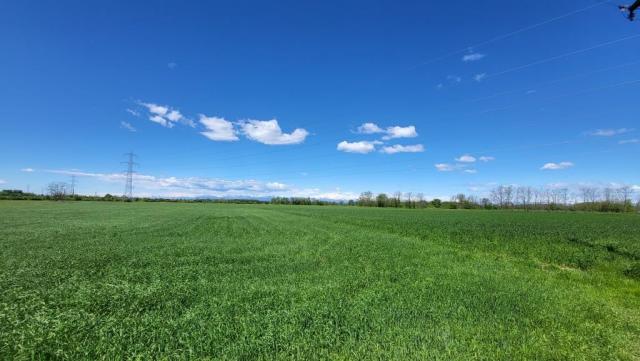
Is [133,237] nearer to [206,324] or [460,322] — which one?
[206,324]

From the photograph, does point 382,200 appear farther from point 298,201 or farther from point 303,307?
point 303,307

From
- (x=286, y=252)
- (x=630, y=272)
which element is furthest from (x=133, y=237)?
(x=630, y=272)

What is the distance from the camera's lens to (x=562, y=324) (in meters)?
6.23

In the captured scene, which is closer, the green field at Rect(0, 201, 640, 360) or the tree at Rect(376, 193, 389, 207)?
the green field at Rect(0, 201, 640, 360)

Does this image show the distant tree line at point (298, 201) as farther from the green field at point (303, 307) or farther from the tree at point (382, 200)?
the green field at point (303, 307)

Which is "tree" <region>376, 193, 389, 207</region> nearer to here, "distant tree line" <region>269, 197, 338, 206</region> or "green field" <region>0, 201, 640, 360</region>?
"distant tree line" <region>269, 197, 338, 206</region>

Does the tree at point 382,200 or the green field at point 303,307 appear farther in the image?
the tree at point 382,200

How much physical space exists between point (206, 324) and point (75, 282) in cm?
477

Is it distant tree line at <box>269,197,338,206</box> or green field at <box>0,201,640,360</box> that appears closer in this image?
green field at <box>0,201,640,360</box>

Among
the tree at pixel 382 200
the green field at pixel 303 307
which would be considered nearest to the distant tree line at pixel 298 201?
the tree at pixel 382 200

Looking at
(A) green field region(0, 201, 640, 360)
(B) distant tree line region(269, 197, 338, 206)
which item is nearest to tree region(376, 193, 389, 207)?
(B) distant tree line region(269, 197, 338, 206)

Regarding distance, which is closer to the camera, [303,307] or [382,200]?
[303,307]

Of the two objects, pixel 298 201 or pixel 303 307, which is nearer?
pixel 303 307

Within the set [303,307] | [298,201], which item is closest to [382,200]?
[298,201]
